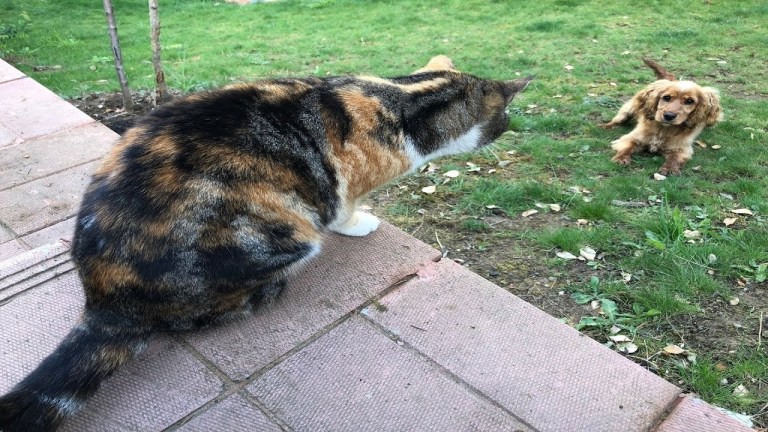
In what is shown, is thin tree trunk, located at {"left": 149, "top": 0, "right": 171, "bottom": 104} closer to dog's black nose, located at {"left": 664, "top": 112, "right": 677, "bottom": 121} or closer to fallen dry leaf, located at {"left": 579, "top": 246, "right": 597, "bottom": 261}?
fallen dry leaf, located at {"left": 579, "top": 246, "right": 597, "bottom": 261}

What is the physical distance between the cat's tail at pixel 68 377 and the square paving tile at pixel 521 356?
1.06 m

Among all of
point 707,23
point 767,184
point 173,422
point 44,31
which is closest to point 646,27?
point 707,23

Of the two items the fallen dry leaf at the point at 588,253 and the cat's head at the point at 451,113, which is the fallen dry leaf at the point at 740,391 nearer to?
the fallen dry leaf at the point at 588,253

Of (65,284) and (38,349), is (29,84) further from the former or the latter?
(38,349)

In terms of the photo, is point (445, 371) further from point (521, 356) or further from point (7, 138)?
point (7, 138)

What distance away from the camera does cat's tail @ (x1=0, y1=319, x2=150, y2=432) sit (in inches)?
76.4

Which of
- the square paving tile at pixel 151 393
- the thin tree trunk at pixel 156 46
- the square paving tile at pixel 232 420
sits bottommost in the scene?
the square paving tile at pixel 232 420

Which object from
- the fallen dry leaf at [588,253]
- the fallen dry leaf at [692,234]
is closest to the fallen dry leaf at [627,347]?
the fallen dry leaf at [588,253]

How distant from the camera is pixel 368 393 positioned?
2283 millimetres

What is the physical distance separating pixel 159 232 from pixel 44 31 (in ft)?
32.3

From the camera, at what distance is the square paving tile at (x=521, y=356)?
2.22 metres

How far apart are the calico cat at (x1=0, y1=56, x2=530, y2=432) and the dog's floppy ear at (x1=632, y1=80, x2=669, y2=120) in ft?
9.79

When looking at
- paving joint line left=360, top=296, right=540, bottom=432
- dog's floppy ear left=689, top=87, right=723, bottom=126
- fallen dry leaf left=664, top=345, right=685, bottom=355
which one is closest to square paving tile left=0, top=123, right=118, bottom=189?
paving joint line left=360, top=296, right=540, bottom=432

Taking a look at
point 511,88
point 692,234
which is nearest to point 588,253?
point 692,234
